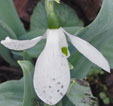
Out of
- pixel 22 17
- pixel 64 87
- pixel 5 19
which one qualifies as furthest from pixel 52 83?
pixel 22 17

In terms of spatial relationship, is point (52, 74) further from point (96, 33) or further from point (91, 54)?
point (96, 33)

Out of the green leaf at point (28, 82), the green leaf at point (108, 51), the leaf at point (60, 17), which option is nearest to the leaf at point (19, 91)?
the green leaf at point (28, 82)

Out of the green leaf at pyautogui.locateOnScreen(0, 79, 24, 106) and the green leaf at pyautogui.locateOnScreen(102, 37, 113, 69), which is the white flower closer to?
the green leaf at pyautogui.locateOnScreen(0, 79, 24, 106)

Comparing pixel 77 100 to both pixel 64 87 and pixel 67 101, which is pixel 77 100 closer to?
pixel 67 101

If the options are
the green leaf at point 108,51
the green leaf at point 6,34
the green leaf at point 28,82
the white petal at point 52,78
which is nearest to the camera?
the white petal at point 52,78

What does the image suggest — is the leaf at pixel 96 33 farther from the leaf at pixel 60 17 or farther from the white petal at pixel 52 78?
the leaf at pixel 60 17

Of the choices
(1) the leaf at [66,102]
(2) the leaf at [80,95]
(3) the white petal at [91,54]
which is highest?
(3) the white petal at [91,54]

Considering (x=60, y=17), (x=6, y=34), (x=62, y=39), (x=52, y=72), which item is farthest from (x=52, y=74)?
(x=60, y=17)
